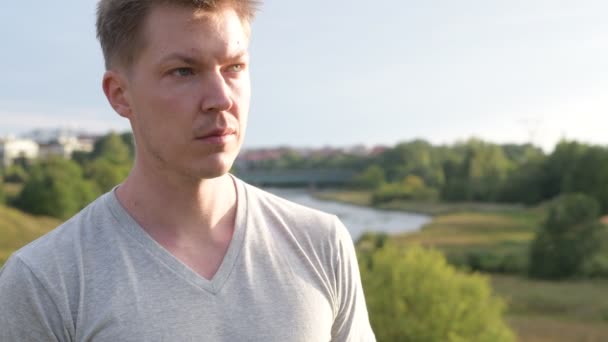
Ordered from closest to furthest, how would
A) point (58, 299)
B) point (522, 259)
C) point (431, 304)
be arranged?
1. point (58, 299)
2. point (431, 304)
3. point (522, 259)

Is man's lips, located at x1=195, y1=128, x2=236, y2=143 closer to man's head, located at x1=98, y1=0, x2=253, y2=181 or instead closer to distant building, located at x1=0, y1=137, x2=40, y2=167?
man's head, located at x1=98, y1=0, x2=253, y2=181

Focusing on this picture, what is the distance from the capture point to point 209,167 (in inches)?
71.2

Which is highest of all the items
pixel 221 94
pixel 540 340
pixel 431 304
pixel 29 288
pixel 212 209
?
pixel 221 94

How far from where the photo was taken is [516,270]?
34875 millimetres

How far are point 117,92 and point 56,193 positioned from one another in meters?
48.2

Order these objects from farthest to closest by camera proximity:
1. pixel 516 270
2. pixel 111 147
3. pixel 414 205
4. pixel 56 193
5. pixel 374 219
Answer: pixel 111 147 → pixel 414 205 → pixel 374 219 → pixel 56 193 → pixel 516 270

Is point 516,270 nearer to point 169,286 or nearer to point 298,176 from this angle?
point 298,176

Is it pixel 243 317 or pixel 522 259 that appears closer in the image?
pixel 243 317


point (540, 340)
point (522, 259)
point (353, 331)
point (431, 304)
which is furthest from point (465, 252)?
point (353, 331)

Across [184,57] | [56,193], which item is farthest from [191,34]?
[56,193]

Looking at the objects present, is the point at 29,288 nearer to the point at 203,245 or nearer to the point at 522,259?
the point at 203,245

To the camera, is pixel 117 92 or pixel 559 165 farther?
pixel 559 165

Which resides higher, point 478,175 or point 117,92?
point 117,92

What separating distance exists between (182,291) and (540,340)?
20.2 m
